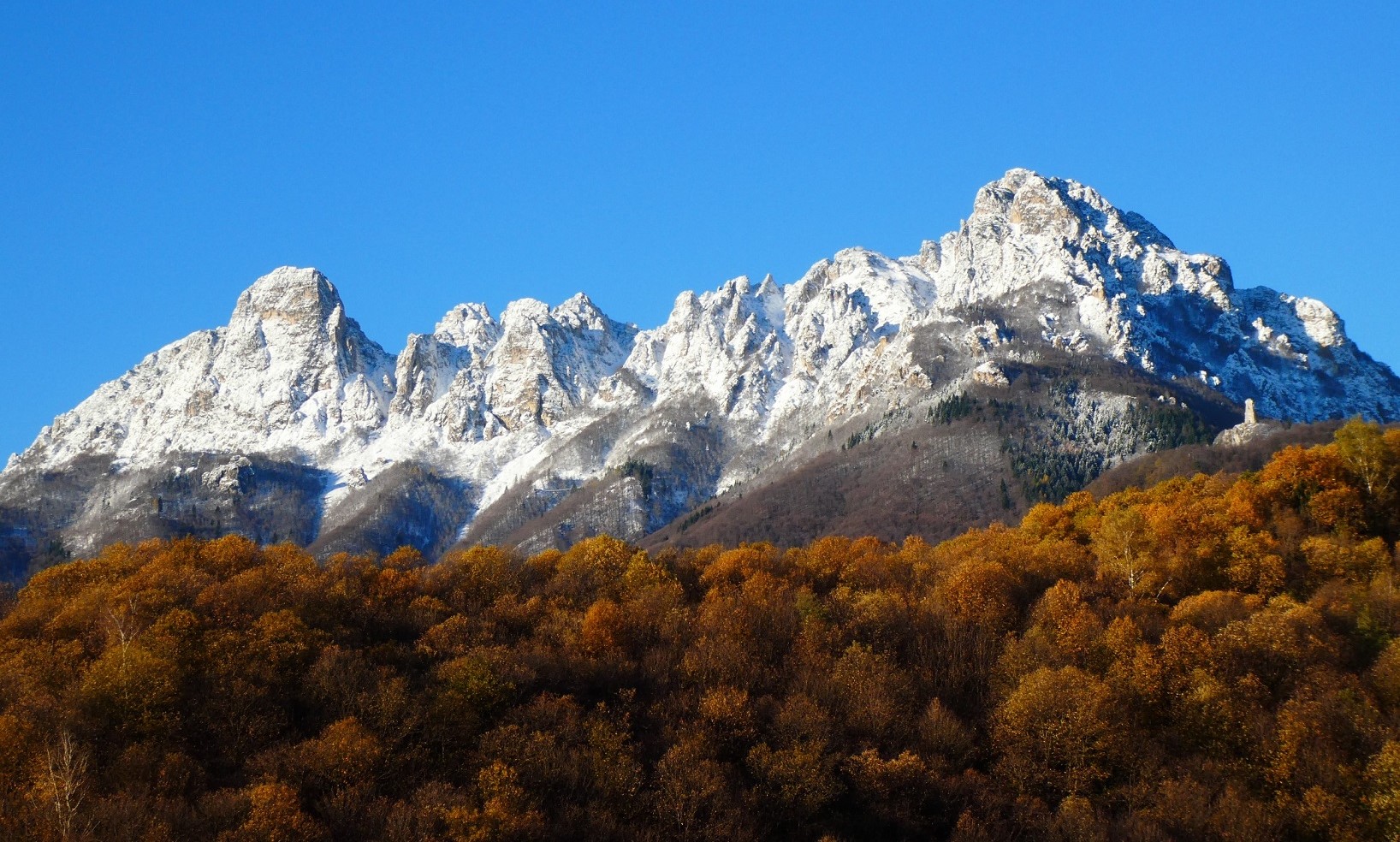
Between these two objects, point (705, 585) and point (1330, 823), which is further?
point (705, 585)

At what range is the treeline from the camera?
58.3 meters

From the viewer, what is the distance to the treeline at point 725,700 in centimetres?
5831

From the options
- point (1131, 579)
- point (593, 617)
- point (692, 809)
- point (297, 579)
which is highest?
point (297, 579)

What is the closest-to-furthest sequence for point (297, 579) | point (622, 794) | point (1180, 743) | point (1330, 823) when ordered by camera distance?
point (1330, 823)
point (622, 794)
point (1180, 743)
point (297, 579)

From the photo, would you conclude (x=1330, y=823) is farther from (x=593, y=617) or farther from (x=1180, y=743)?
(x=593, y=617)

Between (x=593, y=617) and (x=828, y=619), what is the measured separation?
19201 millimetres

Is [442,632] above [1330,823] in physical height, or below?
above

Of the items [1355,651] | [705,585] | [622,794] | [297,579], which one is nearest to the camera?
[622,794]

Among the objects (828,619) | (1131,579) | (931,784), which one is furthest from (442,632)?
(1131,579)

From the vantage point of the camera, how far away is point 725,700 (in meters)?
69.8

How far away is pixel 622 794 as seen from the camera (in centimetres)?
6156

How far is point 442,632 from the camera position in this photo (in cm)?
8019

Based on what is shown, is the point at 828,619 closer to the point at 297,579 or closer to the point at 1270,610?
the point at 1270,610

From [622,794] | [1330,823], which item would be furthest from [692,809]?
[1330,823]
